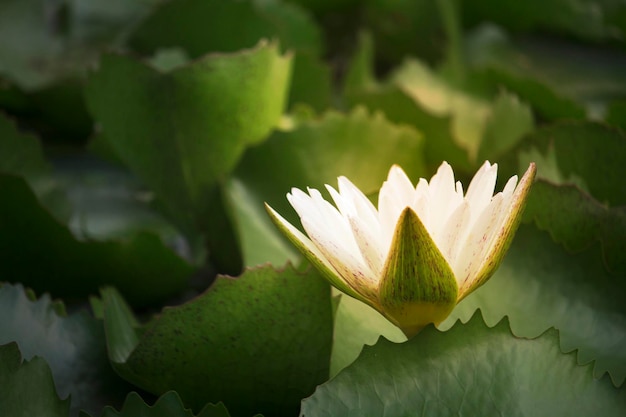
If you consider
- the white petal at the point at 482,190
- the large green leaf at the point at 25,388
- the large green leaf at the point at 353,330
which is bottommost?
the large green leaf at the point at 25,388

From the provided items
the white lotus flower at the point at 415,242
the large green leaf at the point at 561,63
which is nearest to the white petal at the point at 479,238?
the white lotus flower at the point at 415,242

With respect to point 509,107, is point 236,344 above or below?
below

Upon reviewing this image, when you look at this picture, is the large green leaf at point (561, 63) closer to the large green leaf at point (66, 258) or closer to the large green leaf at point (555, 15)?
the large green leaf at point (555, 15)

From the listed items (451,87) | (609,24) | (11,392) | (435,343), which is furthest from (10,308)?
(609,24)

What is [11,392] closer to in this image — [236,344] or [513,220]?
[236,344]

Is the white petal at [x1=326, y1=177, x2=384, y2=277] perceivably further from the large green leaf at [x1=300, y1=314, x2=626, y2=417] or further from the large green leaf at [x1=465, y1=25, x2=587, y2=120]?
the large green leaf at [x1=465, y1=25, x2=587, y2=120]

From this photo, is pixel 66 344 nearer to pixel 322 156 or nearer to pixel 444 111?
pixel 322 156
